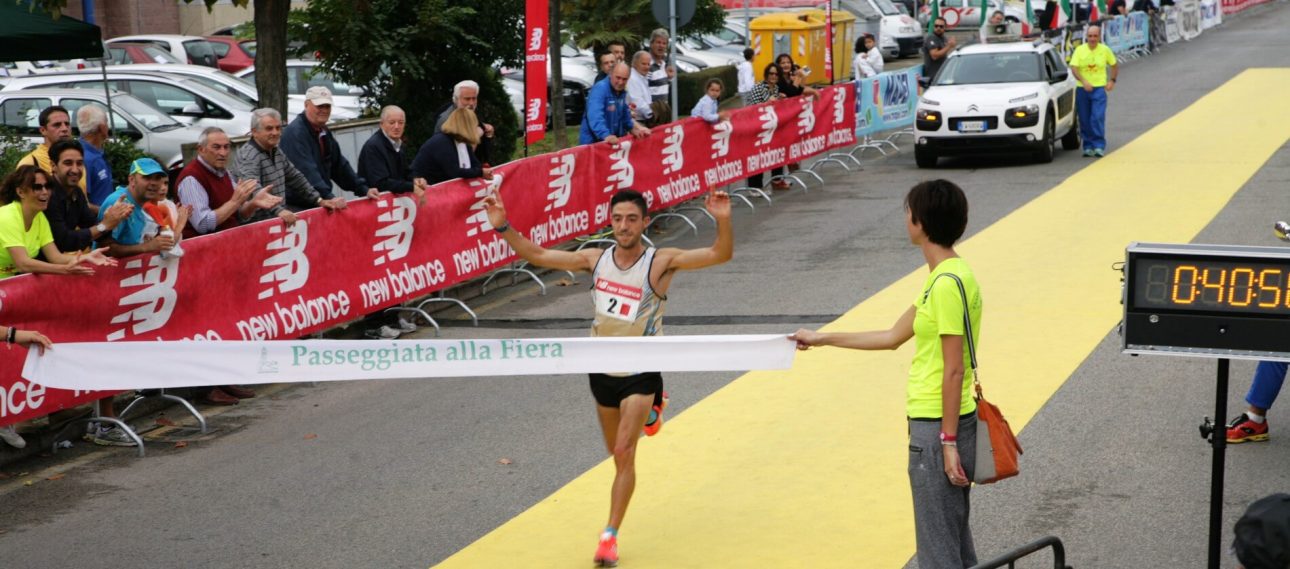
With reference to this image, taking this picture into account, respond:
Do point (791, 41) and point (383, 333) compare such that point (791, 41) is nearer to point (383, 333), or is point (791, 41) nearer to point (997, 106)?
point (997, 106)

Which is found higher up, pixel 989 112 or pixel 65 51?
pixel 65 51

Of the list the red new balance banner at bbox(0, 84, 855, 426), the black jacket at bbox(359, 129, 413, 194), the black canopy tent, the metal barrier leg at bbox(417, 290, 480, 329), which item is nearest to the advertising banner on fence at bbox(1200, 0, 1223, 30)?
the red new balance banner at bbox(0, 84, 855, 426)

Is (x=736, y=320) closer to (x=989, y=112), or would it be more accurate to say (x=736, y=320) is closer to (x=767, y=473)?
(x=767, y=473)

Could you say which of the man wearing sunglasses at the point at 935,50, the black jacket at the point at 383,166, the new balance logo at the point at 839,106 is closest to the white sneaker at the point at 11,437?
the black jacket at the point at 383,166

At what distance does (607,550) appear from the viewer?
23.3 ft

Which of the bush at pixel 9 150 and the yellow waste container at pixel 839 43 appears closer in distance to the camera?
the bush at pixel 9 150

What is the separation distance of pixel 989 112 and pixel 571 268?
587 inches

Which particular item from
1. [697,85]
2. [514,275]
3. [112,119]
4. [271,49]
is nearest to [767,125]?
[514,275]

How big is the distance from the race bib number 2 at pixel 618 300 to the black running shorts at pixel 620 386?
0.28m

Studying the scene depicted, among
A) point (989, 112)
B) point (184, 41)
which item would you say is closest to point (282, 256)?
point (989, 112)

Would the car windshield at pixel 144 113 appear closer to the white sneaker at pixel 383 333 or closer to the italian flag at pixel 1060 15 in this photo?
the white sneaker at pixel 383 333

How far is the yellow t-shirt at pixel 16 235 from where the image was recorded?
29.6 ft

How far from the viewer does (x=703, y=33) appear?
32312 millimetres

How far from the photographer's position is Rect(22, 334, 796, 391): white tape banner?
6844mm
